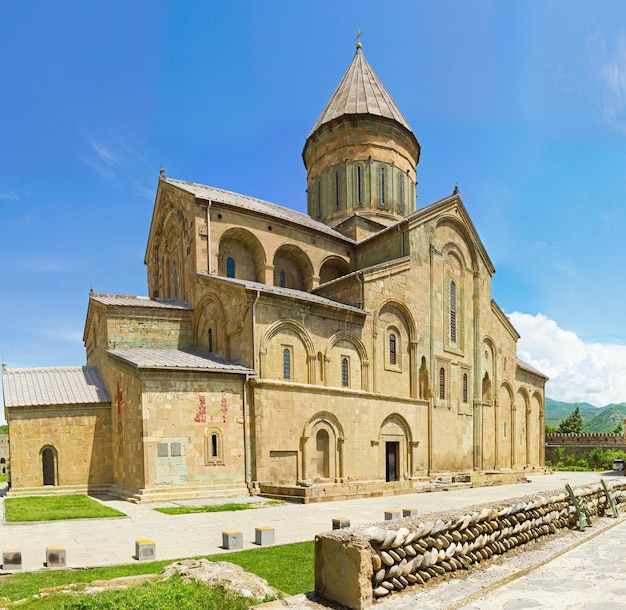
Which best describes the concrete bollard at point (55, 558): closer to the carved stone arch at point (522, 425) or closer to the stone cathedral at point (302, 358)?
the stone cathedral at point (302, 358)

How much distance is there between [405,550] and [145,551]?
16.2 ft

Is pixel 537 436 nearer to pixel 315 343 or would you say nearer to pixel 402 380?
pixel 402 380

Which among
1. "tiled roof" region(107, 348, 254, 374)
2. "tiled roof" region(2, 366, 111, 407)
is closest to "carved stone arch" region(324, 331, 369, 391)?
"tiled roof" region(107, 348, 254, 374)

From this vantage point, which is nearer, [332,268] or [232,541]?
[232,541]

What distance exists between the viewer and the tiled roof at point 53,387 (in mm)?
21250

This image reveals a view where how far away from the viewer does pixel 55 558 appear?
8742 mm

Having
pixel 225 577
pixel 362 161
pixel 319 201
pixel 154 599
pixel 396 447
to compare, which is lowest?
pixel 396 447

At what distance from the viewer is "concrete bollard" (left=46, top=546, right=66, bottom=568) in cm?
871

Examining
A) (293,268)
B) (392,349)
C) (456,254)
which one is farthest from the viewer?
(456,254)

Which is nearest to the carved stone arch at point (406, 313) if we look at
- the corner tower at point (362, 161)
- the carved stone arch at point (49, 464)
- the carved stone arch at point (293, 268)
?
the carved stone arch at point (293, 268)

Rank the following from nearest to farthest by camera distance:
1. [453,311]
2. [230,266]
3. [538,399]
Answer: [230,266] < [453,311] < [538,399]

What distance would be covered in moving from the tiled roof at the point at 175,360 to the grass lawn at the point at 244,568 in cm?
992

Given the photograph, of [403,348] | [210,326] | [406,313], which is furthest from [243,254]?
[403,348]

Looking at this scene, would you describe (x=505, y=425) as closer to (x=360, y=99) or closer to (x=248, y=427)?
(x=248, y=427)
